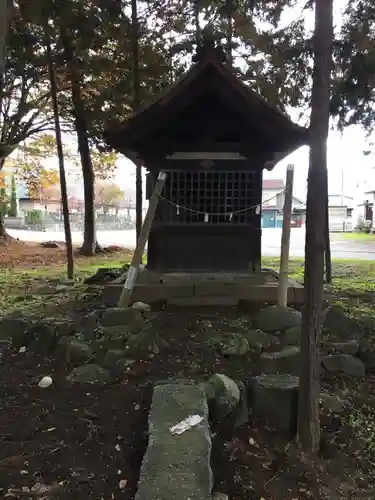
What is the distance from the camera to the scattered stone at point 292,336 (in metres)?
4.76

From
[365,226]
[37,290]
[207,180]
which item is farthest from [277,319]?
[365,226]

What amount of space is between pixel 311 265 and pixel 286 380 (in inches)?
49.4

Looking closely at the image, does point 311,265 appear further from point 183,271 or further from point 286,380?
point 183,271

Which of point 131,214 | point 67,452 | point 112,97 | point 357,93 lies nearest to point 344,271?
point 357,93

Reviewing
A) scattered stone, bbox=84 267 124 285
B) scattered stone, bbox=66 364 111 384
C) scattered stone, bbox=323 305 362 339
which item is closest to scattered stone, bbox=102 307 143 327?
scattered stone, bbox=66 364 111 384

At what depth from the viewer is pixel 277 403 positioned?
370 cm

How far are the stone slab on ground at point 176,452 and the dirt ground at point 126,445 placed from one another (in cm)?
24

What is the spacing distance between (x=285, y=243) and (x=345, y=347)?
59.4 inches

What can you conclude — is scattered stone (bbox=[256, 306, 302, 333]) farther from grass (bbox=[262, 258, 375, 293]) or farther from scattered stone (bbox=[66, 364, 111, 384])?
grass (bbox=[262, 258, 375, 293])

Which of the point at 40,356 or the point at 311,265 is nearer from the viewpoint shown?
the point at 311,265

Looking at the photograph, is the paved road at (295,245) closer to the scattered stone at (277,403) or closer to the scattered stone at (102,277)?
the scattered stone at (102,277)

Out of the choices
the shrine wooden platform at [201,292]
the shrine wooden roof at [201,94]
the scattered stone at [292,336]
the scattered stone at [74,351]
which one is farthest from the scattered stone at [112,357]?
the shrine wooden roof at [201,94]

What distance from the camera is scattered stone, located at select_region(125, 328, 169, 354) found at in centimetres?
451

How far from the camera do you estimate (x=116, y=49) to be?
10.9 metres
